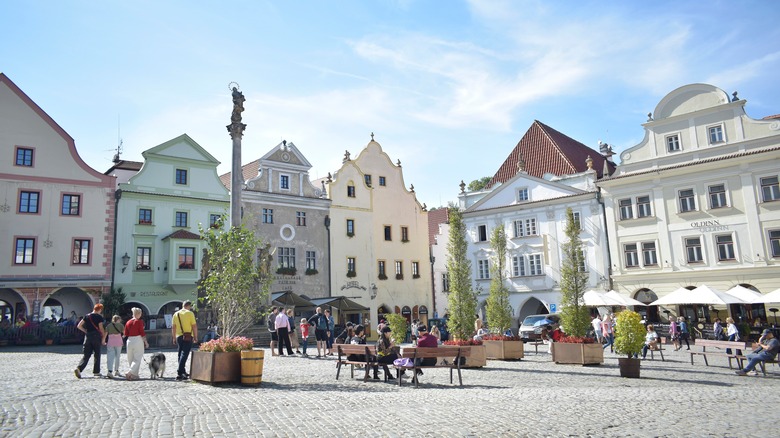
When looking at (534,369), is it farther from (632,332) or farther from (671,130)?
(671,130)

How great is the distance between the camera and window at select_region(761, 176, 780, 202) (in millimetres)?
31891

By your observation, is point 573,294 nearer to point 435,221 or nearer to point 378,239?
point 378,239

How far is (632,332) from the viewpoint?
14859mm

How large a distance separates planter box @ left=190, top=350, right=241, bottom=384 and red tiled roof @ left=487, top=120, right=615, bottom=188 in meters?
34.0

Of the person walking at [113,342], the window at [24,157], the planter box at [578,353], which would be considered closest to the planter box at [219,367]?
the person walking at [113,342]

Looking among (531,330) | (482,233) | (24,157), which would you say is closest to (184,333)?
(531,330)

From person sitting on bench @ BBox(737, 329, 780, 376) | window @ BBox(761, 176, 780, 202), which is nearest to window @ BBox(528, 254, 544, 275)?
window @ BBox(761, 176, 780, 202)

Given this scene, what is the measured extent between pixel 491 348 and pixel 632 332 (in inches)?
269

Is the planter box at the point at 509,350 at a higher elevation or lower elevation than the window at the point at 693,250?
lower

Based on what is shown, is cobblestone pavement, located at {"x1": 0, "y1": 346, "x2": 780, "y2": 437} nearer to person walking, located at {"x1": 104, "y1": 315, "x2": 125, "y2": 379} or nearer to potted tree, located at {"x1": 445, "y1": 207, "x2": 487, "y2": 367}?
person walking, located at {"x1": 104, "y1": 315, "x2": 125, "y2": 379}

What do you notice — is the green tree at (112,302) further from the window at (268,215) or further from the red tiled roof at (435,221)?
the red tiled roof at (435,221)

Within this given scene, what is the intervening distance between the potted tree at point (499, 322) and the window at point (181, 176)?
21.3m

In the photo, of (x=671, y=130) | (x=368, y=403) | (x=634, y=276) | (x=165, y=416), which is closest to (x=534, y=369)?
(x=368, y=403)

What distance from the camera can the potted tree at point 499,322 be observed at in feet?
67.2
